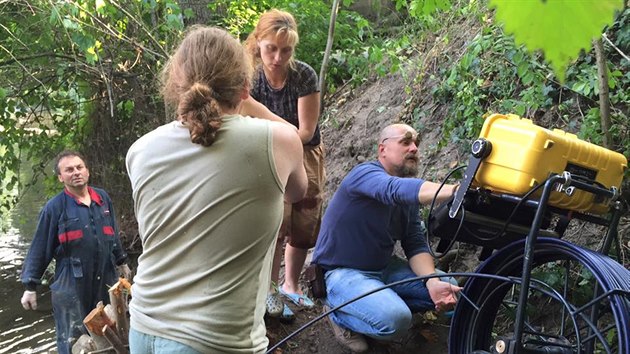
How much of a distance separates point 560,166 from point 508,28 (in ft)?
6.11

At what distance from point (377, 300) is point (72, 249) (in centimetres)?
225

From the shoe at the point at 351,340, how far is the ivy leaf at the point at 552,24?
9.94 feet

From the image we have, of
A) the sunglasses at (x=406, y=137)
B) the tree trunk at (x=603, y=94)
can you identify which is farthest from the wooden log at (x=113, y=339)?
the tree trunk at (x=603, y=94)

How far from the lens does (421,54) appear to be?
285 inches

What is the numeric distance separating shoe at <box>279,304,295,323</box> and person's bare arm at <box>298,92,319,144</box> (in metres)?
1.12

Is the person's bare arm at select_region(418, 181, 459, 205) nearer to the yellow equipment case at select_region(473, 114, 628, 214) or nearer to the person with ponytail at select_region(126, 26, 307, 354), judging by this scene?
the yellow equipment case at select_region(473, 114, 628, 214)

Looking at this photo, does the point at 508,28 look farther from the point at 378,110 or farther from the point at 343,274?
the point at 378,110

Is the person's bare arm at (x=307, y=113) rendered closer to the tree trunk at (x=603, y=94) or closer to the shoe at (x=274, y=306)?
the shoe at (x=274, y=306)

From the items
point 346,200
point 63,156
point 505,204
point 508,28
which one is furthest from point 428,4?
point 508,28

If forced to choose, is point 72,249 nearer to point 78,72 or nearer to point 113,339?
point 113,339

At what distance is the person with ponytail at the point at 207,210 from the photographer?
167cm

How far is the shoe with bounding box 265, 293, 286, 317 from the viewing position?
370cm

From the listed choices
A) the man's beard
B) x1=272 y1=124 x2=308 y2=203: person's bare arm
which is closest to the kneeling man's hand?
the man's beard

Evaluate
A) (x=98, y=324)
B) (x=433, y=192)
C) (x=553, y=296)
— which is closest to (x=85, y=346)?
(x=98, y=324)
